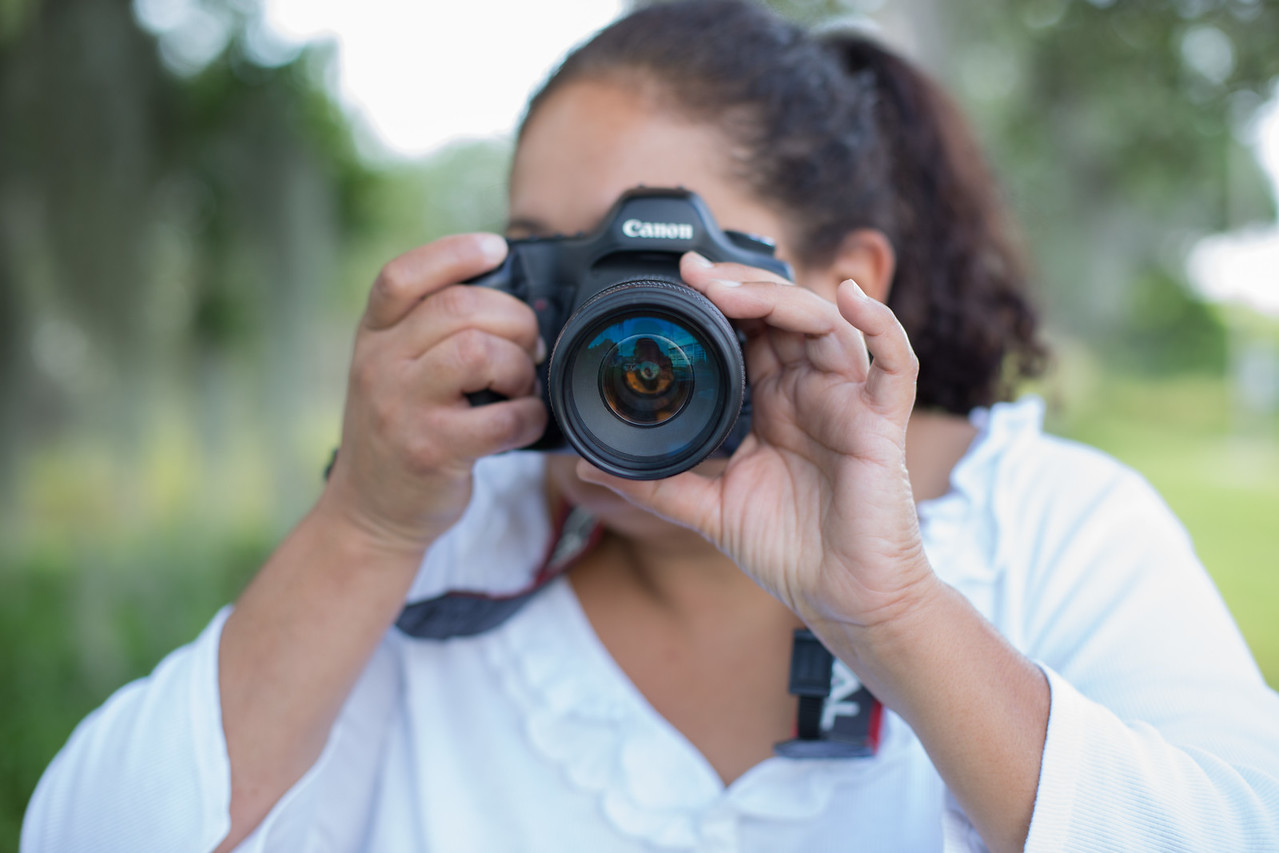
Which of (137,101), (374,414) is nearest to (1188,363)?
(137,101)

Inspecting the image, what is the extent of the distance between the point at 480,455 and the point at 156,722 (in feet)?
1.40

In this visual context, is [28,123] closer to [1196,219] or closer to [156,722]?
[156,722]

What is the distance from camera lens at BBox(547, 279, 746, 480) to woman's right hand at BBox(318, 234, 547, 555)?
0.16 metres

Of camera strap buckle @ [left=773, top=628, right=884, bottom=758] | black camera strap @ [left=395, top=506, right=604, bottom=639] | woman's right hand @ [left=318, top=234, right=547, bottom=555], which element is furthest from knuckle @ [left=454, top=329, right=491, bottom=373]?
camera strap buckle @ [left=773, top=628, right=884, bottom=758]

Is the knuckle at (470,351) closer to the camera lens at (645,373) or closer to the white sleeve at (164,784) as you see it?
the camera lens at (645,373)

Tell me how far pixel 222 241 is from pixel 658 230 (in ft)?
11.5

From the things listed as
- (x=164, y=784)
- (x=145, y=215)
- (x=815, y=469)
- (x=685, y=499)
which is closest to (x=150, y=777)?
(x=164, y=784)

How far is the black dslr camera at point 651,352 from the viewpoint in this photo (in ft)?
2.46

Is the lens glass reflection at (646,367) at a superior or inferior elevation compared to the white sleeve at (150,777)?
superior

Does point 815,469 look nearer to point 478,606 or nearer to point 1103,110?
point 478,606

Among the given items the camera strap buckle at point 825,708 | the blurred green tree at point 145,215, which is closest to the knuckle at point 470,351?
the camera strap buckle at point 825,708

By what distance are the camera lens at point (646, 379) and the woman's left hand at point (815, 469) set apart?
43 millimetres

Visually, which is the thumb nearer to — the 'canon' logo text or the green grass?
the 'canon' logo text

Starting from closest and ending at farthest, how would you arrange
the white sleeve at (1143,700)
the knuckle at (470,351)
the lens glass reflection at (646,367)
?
the white sleeve at (1143,700) < the lens glass reflection at (646,367) < the knuckle at (470,351)
